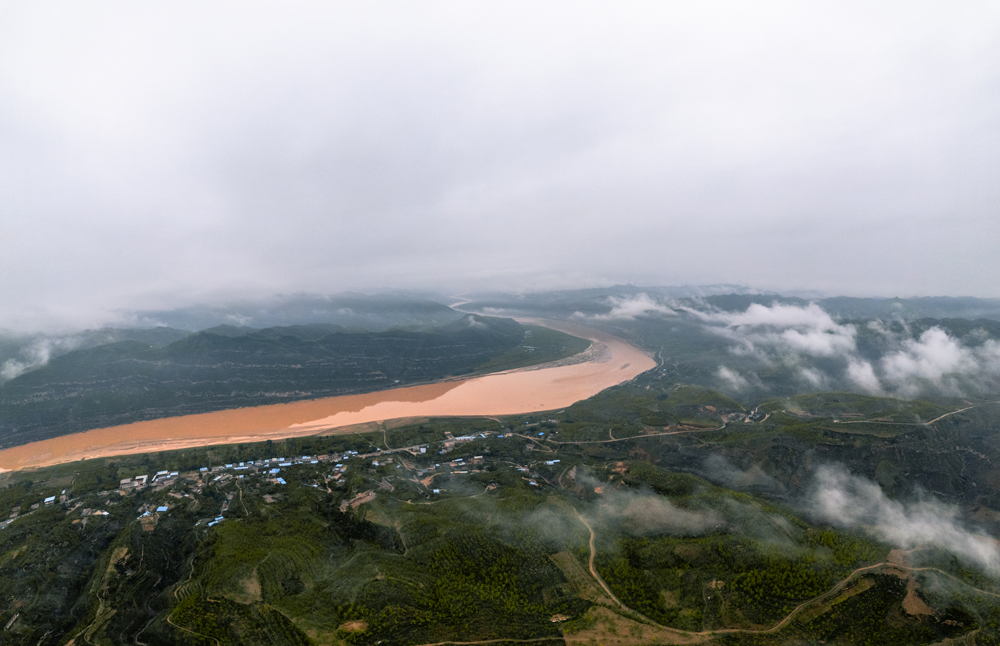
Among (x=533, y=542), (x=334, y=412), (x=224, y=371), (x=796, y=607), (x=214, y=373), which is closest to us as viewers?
(x=796, y=607)

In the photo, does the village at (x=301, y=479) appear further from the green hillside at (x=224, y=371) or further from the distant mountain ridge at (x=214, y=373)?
the green hillside at (x=224, y=371)

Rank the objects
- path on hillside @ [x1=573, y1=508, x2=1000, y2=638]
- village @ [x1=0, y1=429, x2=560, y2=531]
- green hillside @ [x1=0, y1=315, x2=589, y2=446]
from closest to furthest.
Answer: path on hillside @ [x1=573, y1=508, x2=1000, y2=638], village @ [x1=0, y1=429, x2=560, y2=531], green hillside @ [x1=0, y1=315, x2=589, y2=446]

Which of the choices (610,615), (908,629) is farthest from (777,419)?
(610,615)

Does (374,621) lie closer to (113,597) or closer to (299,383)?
(113,597)

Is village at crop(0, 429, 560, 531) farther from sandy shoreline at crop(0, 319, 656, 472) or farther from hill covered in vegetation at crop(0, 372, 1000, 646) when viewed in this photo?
sandy shoreline at crop(0, 319, 656, 472)

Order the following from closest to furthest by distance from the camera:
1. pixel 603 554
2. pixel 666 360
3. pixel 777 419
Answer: pixel 603 554
pixel 777 419
pixel 666 360

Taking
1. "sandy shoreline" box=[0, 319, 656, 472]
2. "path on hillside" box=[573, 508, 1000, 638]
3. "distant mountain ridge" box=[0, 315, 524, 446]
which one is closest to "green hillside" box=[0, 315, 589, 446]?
"distant mountain ridge" box=[0, 315, 524, 446]

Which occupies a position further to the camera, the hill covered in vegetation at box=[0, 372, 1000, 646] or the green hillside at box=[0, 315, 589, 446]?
the green hillside at box=[0, 315, 589, 446]

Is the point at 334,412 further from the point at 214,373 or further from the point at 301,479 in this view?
the point at 301,479

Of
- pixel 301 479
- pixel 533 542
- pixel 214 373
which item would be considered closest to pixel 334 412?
pixel 214 373
